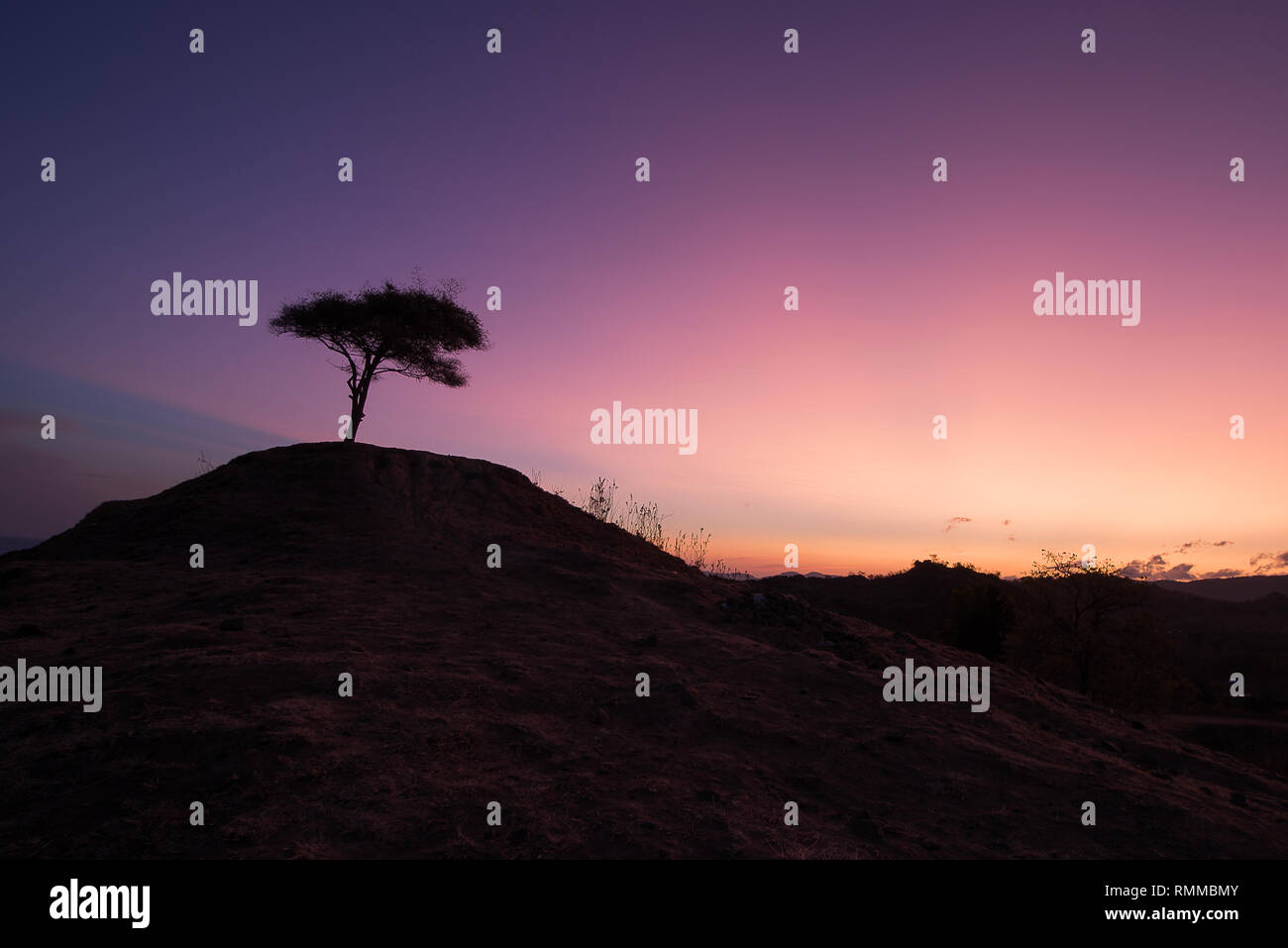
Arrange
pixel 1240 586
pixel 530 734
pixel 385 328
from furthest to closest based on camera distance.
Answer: pixel 1240 586, pixel 385 328, pixel 530 734

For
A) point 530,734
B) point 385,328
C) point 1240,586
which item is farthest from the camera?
point 1240,586

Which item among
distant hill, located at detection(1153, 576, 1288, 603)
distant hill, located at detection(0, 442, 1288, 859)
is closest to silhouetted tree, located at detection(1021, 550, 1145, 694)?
distant hill, located at detection(0, 442, 1288, 859)

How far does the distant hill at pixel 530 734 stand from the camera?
4574 millimetres

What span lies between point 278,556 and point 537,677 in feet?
25.5

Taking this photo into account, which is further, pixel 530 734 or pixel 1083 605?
pixel 1083 605

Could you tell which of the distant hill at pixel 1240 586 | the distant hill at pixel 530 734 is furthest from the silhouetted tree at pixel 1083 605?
the distant hill at pixel 1240 586

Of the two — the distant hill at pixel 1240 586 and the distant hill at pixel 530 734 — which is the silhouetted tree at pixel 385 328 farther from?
the distant hill at pixel 1240 586

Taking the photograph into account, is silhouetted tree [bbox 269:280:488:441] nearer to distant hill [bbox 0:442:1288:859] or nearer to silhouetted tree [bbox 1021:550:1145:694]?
distant hill [bbox 0:442:1288:859]

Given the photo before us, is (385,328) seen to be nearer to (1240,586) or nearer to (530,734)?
(530,734)

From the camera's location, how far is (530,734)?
610 centimetres

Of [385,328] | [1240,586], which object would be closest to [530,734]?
[385,328]

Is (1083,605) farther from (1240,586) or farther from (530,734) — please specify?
(1240,586)
